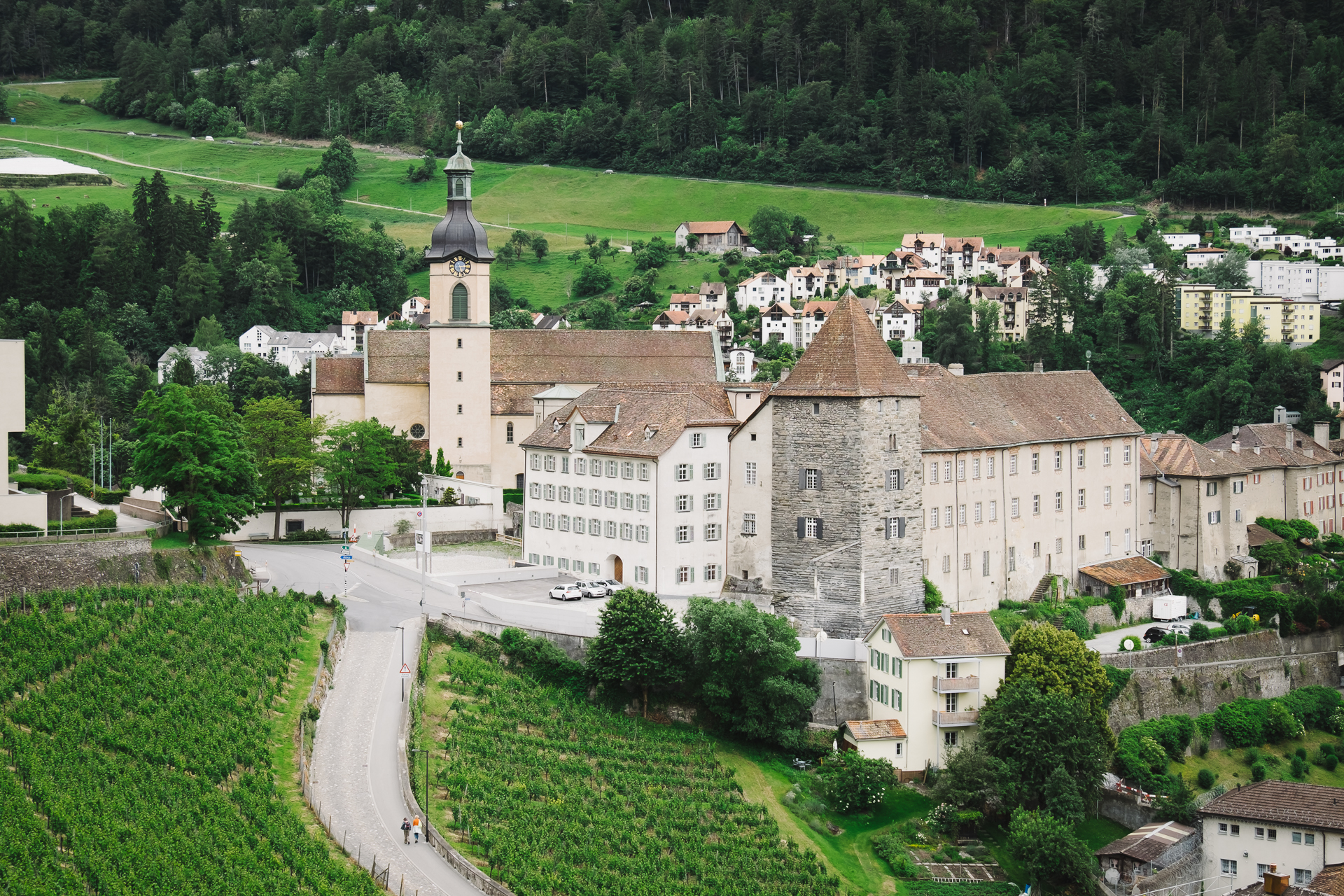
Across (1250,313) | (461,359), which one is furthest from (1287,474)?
(1250,313)

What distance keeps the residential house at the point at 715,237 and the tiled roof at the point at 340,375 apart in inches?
2837

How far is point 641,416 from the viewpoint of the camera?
5975 cm

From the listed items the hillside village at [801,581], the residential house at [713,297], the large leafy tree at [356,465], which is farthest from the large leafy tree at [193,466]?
the residential house at [713,297]

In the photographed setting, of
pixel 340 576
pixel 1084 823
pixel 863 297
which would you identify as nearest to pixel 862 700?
pixel 1084 823

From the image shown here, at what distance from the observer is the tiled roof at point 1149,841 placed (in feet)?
154

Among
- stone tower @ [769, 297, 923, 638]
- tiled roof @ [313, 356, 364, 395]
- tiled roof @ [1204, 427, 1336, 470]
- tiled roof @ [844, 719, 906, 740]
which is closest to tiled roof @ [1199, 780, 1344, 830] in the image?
tiled roof @ [844, 719, 906, 740]

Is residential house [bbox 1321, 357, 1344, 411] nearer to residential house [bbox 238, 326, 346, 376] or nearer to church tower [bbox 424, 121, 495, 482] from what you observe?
church tower [bbox 424, 121, 495, 482]

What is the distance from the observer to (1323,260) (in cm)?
12681

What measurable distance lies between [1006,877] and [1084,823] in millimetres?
5372

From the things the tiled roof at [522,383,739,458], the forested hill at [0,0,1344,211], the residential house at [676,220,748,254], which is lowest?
the tiled roof at [522,383,739,458]

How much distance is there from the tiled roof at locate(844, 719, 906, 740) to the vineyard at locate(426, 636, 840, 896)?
4.81 m

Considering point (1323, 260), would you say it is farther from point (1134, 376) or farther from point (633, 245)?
point (633, 245)

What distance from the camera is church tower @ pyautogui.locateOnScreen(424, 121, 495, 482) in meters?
77.2

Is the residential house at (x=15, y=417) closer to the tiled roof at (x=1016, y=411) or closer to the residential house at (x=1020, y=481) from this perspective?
the tiled roof at (x=1016, y=411)
